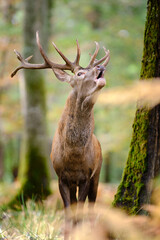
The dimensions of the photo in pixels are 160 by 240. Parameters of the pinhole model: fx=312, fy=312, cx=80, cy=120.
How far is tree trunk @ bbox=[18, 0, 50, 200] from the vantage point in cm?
715

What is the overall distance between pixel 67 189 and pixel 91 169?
41 cm

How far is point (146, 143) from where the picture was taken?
3254 millimetres

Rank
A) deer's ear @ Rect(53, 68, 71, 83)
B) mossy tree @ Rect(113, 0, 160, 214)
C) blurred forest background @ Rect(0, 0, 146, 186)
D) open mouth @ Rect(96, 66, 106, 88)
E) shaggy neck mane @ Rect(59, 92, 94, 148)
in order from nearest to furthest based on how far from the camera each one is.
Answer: mossy tree @ Rect(113, 0, 160, 214)
open mouth @ Rect(96, 66, 106, 88)
shaggy neck mane @ Rect(59, 92, 94, 148)
deer's ear @ Rect(53, 68, 71, 83)
blurred forest background @ Rect(0, 0, 146, 186)

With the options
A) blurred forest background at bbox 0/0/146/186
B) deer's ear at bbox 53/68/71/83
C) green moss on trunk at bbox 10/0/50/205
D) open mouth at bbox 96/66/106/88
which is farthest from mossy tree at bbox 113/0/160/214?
blurred forest background at bbox 0/0/146/186

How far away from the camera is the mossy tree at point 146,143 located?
3168 mm

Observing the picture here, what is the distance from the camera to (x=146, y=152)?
3238 mm

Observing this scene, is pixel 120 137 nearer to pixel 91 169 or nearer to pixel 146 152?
pixel 91 169

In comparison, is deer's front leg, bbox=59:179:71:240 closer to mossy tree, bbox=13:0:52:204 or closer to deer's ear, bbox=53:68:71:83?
deer's ear, bbox=53:68:71:83

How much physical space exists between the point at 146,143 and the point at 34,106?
453cm

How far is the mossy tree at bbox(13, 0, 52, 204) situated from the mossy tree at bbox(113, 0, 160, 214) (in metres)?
3.98

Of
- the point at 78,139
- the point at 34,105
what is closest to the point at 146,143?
the point at 78,139

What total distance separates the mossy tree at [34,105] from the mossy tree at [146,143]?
3.98 m

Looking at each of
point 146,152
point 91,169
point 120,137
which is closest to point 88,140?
point 91,169

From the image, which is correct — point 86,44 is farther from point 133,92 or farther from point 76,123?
point 133,92
